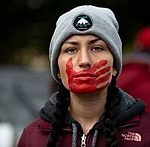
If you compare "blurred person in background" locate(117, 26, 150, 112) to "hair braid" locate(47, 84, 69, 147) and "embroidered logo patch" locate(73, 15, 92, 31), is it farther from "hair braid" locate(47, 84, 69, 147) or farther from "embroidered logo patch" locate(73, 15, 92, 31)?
"embroidered logo patch" locate(73, 15, 92, 31)

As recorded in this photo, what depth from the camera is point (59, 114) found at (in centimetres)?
429

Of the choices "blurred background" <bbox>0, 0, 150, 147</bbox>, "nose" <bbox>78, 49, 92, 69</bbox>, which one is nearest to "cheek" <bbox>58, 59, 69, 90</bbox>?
"nose" <bbox>78, 49, 92, 69</bbox>

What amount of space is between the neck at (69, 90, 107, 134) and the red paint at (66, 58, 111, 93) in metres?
0.04

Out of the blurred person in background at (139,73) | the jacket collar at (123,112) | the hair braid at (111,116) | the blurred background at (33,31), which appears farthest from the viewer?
the blurred background at (33,31)

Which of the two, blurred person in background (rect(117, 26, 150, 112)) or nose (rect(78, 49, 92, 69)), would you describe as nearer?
nose (rect(78, 49, 92, 69))

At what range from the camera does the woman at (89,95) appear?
4.18 metres

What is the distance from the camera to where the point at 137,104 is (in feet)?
14.2

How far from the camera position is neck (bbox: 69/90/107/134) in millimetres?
4199

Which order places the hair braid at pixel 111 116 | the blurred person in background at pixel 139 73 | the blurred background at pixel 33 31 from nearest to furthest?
the hair braid at pixel 111 116
the blurred person in background at pixel 139 73
the blurred background at pixel 33 31

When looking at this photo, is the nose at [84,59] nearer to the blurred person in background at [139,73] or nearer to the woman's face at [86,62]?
the woman's face at [86,62]

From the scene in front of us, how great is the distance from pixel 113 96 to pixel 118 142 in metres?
0.27

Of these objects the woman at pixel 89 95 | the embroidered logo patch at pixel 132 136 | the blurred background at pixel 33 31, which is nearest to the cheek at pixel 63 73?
the woman at pixel 89 95

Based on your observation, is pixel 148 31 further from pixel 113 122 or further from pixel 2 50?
pixel 2 50

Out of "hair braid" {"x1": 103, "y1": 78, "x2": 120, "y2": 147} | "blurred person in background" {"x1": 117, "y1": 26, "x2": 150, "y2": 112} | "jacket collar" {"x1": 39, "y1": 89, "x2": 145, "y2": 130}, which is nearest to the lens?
"hair braid" {"x1": 103, "y1": 78, "x2": 120, "y2": 147}
